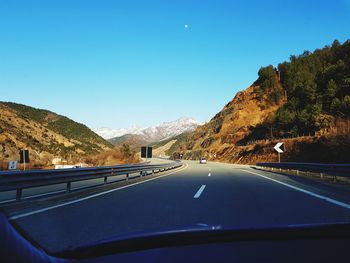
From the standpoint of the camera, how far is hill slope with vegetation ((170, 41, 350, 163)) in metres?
53.1

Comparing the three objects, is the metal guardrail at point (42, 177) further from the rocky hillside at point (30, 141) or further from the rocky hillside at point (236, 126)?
the rocky hillside at point (236, 126)

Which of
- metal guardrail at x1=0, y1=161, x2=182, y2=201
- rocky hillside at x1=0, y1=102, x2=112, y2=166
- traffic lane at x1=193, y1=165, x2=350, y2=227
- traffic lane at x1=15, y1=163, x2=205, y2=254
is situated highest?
rocky hillside at x1=0, y1=102, x2=112, y2=166

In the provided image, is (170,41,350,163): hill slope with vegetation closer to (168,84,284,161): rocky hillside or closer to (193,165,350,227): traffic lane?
(168,84,284,161): rocky hillside

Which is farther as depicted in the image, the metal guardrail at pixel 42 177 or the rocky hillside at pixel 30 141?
the rocky hillside at pixel 30 141

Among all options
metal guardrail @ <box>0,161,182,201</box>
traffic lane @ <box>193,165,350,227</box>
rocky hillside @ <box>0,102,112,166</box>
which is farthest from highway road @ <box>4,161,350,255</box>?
rocky hillside @ <box>0,102,112,166</box>

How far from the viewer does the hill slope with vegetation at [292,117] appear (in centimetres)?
5306

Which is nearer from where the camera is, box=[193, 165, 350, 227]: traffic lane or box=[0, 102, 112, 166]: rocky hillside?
box=[193, 165, 350, 227]: traffic lane

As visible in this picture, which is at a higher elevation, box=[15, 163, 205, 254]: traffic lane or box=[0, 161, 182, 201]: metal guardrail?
box=[0, 161, 182, 201]: metal guardrail

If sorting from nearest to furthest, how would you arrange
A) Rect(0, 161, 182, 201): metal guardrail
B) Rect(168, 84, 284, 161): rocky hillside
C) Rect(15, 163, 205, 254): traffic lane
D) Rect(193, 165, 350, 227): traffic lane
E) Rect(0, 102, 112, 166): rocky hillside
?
1. Rect(15, 163, 205, 254): traffic lane
2. Rect(193, 165, 350, 227): traffic lane
3. Rect(0, 161, 182, 201): metal guardrail
4. Rect(0, 102, 112, 166): rocky hillside
5. Rect(168, 84, 284, 161): rocky hillside

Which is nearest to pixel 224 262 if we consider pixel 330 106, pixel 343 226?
pixel 343 226

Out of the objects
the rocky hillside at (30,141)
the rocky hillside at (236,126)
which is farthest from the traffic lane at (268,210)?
the rocky hillside at (236,126)

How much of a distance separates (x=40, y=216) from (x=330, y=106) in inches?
2398

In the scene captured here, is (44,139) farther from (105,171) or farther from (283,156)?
(105,171)

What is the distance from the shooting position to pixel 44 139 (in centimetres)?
7594
